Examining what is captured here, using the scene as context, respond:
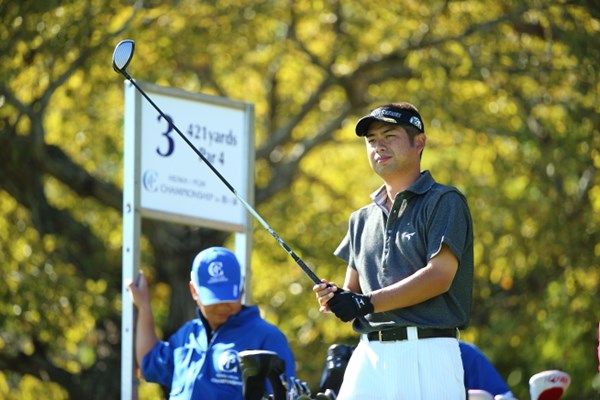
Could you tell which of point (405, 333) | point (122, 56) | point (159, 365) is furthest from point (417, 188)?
point (159, 365)

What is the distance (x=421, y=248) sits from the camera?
5629 mm

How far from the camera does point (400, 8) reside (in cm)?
1277

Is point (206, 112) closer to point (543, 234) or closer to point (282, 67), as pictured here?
point (543, 234)

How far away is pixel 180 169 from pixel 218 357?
4.51 feet

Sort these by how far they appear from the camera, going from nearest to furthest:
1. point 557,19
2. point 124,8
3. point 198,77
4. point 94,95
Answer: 1. point 557,19
2. point 124,8
3. point 94,95
4. point 198,77

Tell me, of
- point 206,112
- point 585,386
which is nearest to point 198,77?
point 585,386

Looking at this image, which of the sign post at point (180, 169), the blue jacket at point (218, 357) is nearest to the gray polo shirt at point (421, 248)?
the blue jacket at point (218, 357)

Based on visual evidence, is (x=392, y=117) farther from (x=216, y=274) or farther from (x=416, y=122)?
(x=216, y=274)

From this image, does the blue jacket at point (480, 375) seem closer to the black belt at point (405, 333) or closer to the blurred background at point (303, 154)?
the black belt at point (405, 333)

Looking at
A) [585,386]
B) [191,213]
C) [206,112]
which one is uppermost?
[206,112]

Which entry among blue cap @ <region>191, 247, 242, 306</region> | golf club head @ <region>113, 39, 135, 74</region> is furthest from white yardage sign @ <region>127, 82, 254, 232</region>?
golf club head @ <region>113, 39, 135, 74</region>

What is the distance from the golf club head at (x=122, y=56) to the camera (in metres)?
6.75

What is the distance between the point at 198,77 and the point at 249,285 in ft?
20.8

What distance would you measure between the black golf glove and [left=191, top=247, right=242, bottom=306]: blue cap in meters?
2.16
